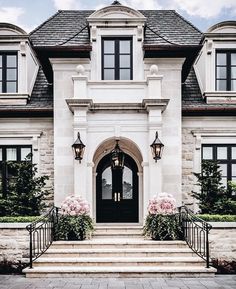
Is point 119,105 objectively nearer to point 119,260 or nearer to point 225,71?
point 225,71

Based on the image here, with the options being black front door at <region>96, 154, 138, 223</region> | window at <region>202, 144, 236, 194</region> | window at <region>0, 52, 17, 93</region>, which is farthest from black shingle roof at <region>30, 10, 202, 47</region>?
black front door at <region>96, 154, 138, 223</region>

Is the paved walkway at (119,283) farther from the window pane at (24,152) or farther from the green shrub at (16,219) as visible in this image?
the window pane at (24,152)

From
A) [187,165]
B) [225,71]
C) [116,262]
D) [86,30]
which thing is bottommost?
[116,262]

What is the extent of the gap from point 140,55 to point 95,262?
23.7 feet

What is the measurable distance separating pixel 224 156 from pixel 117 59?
5066mm

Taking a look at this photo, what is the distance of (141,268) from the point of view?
985 centimetres

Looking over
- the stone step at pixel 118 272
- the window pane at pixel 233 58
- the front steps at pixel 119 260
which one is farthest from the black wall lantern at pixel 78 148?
the window pane at pixel 233 58

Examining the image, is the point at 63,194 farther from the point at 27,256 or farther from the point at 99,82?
the point at 99,82

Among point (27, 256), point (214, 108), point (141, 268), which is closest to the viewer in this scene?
point (141, 268)

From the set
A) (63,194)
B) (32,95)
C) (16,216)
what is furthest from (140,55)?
(16,216)

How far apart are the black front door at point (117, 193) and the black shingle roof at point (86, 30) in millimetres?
4384

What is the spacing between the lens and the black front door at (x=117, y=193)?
14734mm

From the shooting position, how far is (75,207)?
1162 centimetres

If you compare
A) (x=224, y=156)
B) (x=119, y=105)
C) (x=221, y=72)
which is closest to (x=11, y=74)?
(x=119, y=105)
